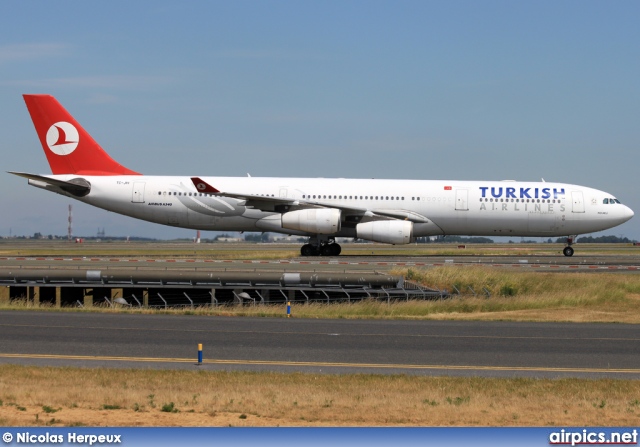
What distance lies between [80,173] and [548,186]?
2478cm

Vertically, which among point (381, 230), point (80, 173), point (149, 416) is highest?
point (80, 173)

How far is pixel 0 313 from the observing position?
2172cm

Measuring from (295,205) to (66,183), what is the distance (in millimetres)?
11883

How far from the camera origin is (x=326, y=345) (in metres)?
16.6

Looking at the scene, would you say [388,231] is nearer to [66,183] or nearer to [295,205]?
[295,205]

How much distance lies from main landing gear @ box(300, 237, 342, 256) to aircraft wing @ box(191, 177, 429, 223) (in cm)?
179

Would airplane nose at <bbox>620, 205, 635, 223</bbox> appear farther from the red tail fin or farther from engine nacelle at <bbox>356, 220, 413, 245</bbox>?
the red tail fin

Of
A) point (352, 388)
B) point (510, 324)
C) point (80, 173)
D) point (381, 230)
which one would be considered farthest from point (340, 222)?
point (352, 388)

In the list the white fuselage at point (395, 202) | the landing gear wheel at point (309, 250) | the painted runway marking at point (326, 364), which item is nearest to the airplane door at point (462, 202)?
the white fuselage at point (395, 202)

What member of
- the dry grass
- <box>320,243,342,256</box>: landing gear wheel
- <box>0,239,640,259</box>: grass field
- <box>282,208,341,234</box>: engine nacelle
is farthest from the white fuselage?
the dry grass

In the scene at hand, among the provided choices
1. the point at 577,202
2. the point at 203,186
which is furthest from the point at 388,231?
the point at 577,202

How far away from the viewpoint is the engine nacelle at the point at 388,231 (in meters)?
38.8

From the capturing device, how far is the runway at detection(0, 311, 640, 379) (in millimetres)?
14336

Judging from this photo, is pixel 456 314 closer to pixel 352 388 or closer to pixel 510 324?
pixel 510 324
